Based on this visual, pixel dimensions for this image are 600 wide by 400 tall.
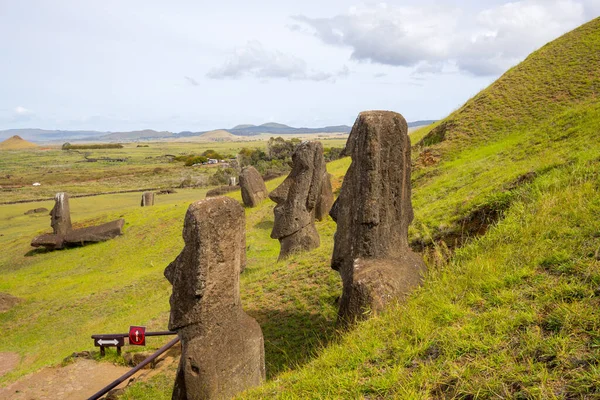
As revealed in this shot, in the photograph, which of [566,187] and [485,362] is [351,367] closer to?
[485,362]

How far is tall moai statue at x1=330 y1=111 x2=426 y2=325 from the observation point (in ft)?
25.0

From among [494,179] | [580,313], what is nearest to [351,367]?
[580,313]

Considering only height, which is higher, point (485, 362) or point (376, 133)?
point (376, 133)

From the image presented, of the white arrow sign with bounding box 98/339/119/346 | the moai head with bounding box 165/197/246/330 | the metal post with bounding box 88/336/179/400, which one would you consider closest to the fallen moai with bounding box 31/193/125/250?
the white arrow sign with bounding box 98/339/119/346

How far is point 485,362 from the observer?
4.59m

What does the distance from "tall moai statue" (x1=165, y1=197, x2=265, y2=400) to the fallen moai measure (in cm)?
2325

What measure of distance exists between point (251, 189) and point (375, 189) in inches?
830

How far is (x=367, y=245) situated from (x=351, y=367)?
8.83ft

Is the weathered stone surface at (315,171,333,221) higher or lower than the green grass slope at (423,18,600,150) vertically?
lower

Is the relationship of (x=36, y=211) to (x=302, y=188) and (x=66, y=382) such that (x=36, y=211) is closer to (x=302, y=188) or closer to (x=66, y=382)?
(x=302, y=188)

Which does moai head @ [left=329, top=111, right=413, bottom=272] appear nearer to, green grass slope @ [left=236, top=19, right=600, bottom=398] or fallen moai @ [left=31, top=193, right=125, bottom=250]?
green grass slope @ [left=236, top=19, right=600, bottom=398]

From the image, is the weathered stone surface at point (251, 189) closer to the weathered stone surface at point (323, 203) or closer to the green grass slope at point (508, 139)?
the weathered stone surface at point (323, 203)

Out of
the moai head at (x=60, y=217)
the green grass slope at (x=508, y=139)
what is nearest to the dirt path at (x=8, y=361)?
the green grass slope at (x=508, y=139)

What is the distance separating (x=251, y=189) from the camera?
28375 mm
